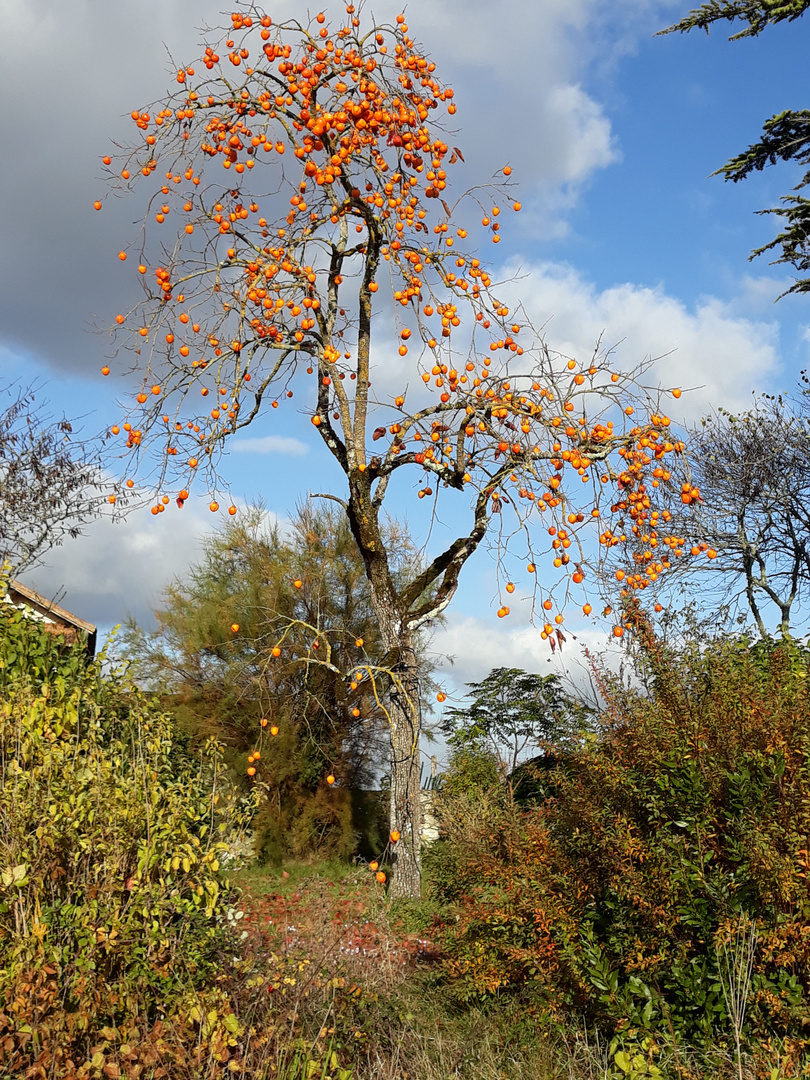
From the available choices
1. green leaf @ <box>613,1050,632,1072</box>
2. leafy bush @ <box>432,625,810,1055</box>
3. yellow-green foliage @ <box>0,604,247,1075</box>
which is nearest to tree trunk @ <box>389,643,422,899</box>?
leafy bush @ <box>432,625,810,1055</box>

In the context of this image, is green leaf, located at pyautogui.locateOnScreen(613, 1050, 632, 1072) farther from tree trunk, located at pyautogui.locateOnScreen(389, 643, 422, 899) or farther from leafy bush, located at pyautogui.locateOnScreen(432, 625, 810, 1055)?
tree trunk, located at pyautogui.locateOnScreen(389, 643, 422, 899)

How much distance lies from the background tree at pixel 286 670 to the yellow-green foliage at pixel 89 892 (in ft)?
27.0

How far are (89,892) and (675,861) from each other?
2798 millimetres

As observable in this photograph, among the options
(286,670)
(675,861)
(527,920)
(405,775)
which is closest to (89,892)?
(527,920)

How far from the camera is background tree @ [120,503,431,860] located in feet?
43.6

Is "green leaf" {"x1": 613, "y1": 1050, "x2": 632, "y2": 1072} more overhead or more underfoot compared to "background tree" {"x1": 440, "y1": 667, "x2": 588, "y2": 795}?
more underfoot

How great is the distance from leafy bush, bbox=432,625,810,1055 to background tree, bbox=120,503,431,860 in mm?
8068

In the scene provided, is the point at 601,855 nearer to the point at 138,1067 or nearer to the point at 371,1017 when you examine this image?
the point at 371,1017

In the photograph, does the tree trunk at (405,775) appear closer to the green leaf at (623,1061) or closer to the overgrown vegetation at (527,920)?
the overgrown vegetation at (527,920)

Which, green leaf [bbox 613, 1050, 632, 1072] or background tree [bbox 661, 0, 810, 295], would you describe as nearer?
green leaf [bbox 613, 1050, 632, 1072]

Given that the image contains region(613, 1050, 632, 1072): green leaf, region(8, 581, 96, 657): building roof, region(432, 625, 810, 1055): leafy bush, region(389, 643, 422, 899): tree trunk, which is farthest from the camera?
region(8, 581, 96, 657): building roof

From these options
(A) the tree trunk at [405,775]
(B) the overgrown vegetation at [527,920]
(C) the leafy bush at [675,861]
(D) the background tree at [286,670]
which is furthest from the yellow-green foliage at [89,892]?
(D) the background tree at [286,670]

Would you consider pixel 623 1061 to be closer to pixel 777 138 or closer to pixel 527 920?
pixel 527 920

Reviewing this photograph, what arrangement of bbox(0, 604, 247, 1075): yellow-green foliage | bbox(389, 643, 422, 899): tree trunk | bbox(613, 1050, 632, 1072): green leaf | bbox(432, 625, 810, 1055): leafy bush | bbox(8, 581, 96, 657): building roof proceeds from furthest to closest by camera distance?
1. bbox(8, 581, 96, 657): building roof
2. bbox(389, 643, 422, 899): tree trunk
3. bbox(432, 625, 810, 1055): leafy bush
4. bbox(0, 604, 247, 1075): yellow-green foliage
5. bbox(613, 1050, 632, 1072): green leaf
